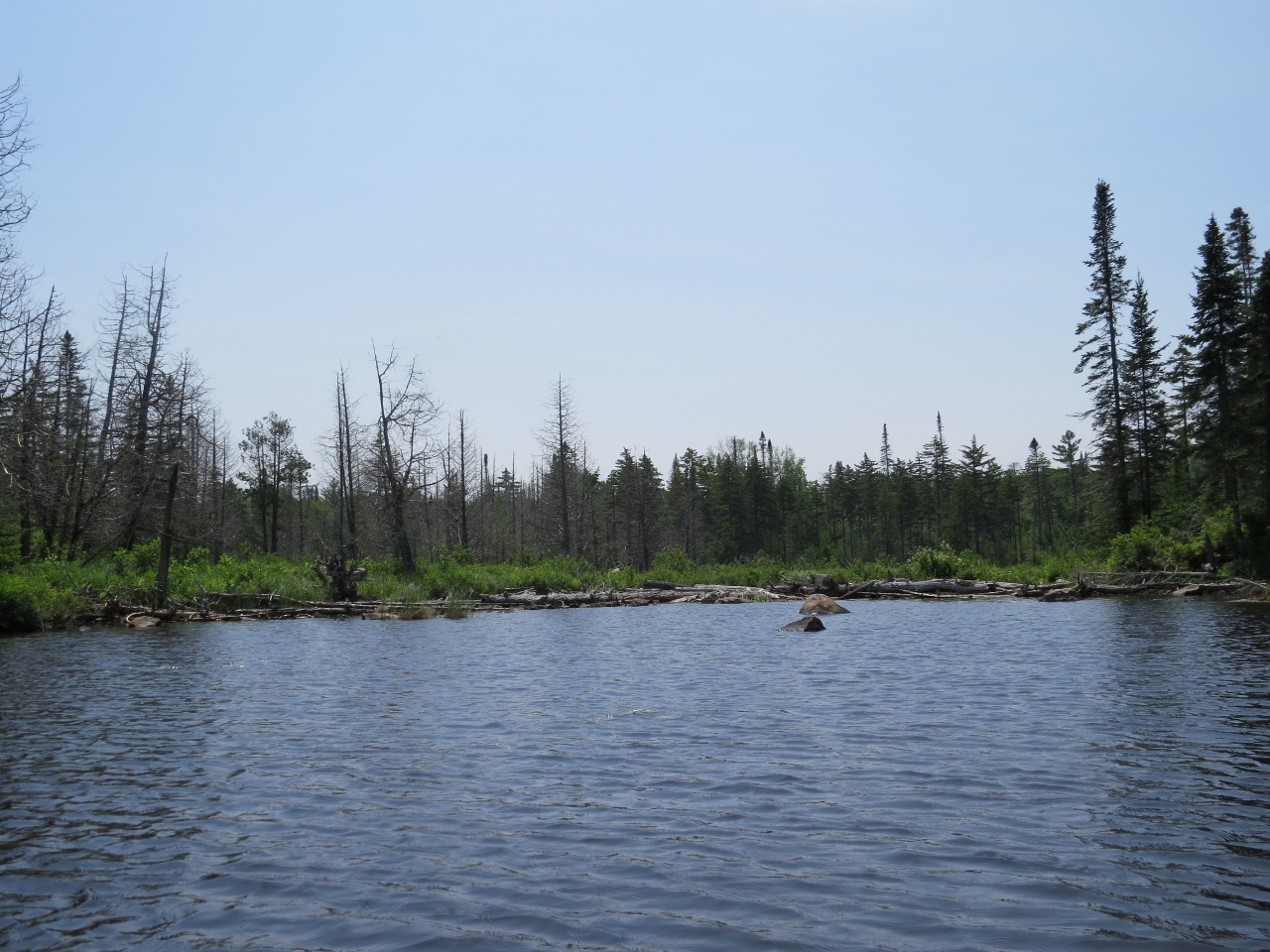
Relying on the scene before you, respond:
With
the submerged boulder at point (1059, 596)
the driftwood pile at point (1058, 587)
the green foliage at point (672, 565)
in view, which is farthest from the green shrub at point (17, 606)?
the submerged boulder at point (1059, 596)

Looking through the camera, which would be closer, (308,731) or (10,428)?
(308,731)

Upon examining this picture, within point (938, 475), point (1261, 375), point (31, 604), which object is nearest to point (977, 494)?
point (938, 475)

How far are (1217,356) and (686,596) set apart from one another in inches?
1060

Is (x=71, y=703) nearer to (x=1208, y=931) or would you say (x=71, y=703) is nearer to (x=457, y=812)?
(x=457, y=812)

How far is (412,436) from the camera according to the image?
50969 mm

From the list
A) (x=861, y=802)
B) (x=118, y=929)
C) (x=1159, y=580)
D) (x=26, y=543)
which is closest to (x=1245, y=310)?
(x=1159, y=580)

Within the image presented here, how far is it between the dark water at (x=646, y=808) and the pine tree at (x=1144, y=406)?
3104cm

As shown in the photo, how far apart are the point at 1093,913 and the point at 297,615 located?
33.4m

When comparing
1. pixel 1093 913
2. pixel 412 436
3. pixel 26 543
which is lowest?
pixel 1093 913

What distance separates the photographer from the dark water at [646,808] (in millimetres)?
5543

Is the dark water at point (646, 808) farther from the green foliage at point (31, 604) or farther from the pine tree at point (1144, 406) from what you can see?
the pine tree at point (1144, 406)

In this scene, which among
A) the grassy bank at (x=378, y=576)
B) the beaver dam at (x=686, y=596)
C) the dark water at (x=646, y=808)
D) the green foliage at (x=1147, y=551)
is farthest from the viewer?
the green foliage at (x=1147, y=551)

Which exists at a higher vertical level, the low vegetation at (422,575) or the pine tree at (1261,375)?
the pine tree at (1261,375)

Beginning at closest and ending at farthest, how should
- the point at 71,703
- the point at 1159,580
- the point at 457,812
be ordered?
the point at 457,812
the point at 71,703
the point at 1159,580
